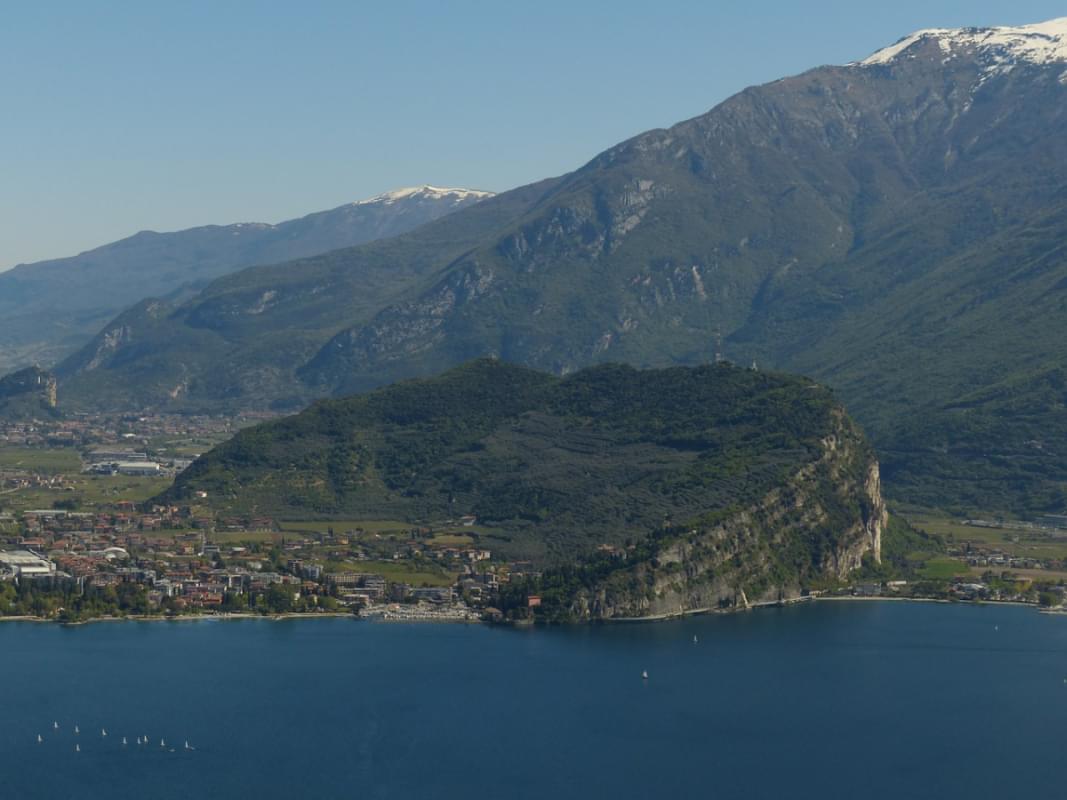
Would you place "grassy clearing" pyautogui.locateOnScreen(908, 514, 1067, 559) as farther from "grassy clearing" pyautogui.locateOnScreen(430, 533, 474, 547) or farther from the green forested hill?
"grassy clearing" pyautogui.locateOnScreen(430, 533, 474, 547)

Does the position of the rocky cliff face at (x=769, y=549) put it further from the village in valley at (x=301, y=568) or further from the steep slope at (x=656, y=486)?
the village in valley at (x=301, y=568)

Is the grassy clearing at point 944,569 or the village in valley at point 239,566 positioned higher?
the village in valley at point 239,566

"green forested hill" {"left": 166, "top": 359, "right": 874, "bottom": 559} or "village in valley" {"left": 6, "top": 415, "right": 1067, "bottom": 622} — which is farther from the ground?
"green forested hill" {"left": 166, "top": 359, "right": 874, "bottom": 559}

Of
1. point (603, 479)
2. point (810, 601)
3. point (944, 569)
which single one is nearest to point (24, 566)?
point (603, 479)

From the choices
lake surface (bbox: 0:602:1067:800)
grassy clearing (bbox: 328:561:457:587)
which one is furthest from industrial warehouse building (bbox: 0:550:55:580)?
grassy clearing (bbox: 328:561:457:587)

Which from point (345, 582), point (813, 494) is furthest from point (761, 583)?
point (345, 582)

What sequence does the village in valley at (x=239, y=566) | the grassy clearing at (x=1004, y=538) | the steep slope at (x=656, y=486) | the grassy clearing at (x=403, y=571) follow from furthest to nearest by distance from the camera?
the grassy clearing at (x=1004, y=538), the steep slope at (x=656, y=486), the grassy clearing at (x=403, y=571), the village in valley at (x=239, y=566)

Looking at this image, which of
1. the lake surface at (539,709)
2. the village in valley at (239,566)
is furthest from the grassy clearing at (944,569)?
the village in valley at (239,566)
